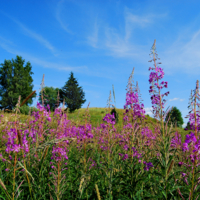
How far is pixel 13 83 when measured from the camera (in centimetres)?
4856

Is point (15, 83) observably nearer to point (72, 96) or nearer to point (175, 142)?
point (72, 96)

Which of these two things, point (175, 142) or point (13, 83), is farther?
point (13, 83)

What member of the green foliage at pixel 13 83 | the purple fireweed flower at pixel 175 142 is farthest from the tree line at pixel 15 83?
the purple fireweed flower at pixel 175 142

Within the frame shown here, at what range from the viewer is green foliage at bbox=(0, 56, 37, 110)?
4666 centimetres

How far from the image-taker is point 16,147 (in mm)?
2385

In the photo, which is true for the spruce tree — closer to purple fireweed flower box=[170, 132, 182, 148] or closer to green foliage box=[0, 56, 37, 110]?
green foliage box=[0, 56, 37, 110]

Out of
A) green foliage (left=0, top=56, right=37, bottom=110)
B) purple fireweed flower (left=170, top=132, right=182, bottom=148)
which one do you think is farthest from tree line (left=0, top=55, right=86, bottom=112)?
purple fireweed flower (left=170, top=132, right=182, bottom=148)

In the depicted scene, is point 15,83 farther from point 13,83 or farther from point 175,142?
point 175,142

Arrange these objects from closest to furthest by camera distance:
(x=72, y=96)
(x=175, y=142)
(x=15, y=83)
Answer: (x=175, y=142)
(x=15, y=83)
(x=72, y=96)

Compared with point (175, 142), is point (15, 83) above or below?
above

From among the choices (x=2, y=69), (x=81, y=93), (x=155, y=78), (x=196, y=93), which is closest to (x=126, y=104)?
(x=155, y=78)

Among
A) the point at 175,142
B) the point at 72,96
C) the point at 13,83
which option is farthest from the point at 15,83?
the point at 175,142

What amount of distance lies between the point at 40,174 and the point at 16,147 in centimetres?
77

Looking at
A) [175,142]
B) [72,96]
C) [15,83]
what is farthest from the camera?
[72,96]
